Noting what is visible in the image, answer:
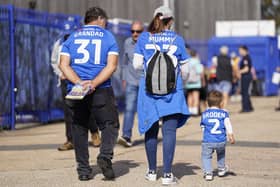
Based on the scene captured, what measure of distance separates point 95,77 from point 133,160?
221cm

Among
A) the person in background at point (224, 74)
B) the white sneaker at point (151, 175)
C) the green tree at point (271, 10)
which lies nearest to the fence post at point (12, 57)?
the person in background at point (224, 74)

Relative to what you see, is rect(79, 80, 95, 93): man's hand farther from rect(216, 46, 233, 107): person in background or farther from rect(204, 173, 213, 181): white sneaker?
rect(216, 46, 233, 107): person in background

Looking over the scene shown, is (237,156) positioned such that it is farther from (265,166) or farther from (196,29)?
(196,29)

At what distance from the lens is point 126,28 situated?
2036 centimetres

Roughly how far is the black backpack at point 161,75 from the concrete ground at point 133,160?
3.35 feet

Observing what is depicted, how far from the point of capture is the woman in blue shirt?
812cm

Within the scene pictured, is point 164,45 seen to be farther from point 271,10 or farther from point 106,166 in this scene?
point 271,10

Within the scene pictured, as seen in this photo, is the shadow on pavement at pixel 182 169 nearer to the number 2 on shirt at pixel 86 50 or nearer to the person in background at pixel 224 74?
the number 2 on shirt at pixel 86 50

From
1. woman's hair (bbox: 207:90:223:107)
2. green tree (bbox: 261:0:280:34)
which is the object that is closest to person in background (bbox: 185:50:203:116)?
woman's hair (bbox: 207:90:223:107)

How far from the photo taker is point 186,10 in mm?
32969

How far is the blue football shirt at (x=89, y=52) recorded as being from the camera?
8.29 m

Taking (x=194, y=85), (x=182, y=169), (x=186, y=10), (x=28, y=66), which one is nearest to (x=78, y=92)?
Result: (x=182, y=169)

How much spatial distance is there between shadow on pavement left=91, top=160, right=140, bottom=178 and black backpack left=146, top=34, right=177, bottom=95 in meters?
1.26

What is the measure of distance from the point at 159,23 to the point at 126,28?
12113mm
